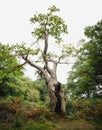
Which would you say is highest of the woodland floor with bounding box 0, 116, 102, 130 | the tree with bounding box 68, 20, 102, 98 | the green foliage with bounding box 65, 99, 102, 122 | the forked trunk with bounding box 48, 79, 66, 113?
the tree with bounding box 68, 20, 102, 98

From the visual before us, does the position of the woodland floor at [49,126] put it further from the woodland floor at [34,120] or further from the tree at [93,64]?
the tree at [93,64]

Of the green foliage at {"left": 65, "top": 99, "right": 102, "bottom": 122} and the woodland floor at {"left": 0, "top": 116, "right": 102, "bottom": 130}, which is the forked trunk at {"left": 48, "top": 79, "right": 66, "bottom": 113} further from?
the woodland floor at {"left": 0, "top": 116, "right": 102, "bottom": 130}

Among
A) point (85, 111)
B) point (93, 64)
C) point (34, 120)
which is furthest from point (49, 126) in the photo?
point (93, 64)

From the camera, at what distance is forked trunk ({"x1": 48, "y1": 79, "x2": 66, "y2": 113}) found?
15.8m

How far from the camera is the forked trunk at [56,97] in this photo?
51.8ft

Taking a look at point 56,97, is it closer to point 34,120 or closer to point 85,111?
point 85,111

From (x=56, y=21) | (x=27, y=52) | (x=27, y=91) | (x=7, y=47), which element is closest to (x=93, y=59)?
(x=56, y=21)

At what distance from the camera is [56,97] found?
1588 centimetres

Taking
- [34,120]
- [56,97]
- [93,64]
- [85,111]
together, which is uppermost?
[93,64]

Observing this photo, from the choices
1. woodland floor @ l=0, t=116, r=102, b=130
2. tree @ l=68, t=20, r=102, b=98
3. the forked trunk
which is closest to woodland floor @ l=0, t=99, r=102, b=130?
woodland floor @ l=0, t=116, r=102, b=130

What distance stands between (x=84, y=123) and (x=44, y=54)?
20.8 ft

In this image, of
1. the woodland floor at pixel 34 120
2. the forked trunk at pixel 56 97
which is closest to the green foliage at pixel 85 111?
the woodland floor at pixel 34 120

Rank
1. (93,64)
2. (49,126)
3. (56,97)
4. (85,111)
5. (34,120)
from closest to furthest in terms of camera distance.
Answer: (49,126) → (34,120) → (85,111) → (56,97) → (93,64)

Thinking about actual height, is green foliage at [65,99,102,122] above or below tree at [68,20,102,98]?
below
